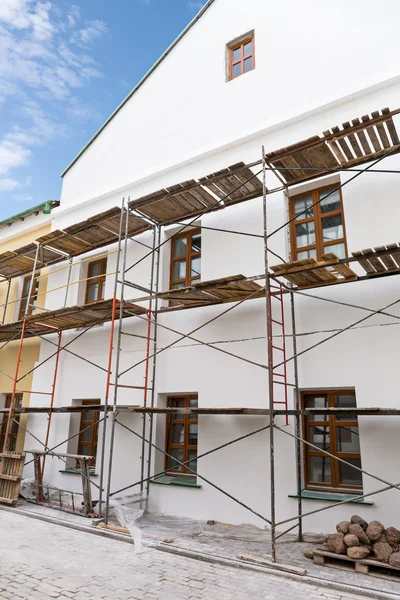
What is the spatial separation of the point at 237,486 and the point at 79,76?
34.3 feet

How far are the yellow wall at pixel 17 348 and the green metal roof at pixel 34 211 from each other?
447 millimetres

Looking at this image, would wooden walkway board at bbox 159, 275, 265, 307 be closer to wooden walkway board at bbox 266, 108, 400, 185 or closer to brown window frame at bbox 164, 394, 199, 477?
brown window frame at bbox 164, 394, 199, 477

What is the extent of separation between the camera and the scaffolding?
5473 millimetres

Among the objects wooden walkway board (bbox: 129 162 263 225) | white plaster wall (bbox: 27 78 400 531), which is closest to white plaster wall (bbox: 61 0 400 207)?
white plaster wall (bbox: 27 78 400 531)

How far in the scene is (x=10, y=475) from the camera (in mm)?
7848

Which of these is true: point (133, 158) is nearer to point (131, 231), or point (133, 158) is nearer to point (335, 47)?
point (131, 231)

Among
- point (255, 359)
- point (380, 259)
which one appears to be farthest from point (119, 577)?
point (380, 259)

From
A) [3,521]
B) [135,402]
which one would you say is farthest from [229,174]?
[3,521]

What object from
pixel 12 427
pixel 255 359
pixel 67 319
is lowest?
pixel 12 427

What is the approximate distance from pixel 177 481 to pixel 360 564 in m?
3.33

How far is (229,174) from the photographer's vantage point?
6.68 m

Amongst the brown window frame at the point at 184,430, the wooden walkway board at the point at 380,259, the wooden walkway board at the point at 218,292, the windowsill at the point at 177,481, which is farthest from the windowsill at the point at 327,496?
the wooden walkway board at the point at 380,259

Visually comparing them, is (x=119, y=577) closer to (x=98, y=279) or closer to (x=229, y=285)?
(x=229, y=285)

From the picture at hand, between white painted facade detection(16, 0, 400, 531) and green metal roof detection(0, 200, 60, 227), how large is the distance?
35.0 inches
